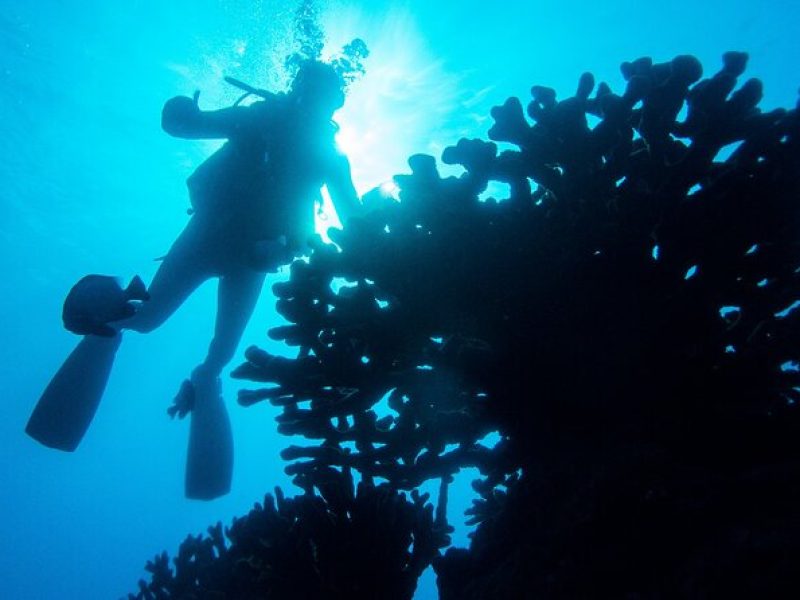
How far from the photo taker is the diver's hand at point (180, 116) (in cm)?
527

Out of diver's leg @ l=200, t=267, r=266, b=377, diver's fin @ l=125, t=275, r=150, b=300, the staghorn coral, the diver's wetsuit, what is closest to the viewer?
the staghorn coral

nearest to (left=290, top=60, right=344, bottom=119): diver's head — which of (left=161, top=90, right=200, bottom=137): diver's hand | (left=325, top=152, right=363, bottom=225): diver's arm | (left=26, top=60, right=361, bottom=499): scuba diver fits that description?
(left=26, top=60, right=361, bottom=499): scuba diver

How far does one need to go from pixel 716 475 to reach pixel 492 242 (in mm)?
1407

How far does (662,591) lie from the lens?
142cm

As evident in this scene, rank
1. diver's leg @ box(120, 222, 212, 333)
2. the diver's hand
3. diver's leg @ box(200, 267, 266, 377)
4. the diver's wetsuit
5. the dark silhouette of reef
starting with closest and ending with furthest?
1. the dark silhouette of reef
2. the diver's hand
3. the diver's wetsuit
4. diver's leg @ box(120, 222, 212, 333)
5. diver's leg @ box(200, 267, 266, 377)

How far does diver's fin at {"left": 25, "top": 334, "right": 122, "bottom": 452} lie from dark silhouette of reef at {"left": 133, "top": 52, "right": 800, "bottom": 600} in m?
3.47

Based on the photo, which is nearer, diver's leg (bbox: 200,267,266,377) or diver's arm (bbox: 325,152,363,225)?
diver's arm (bbox: 325,152,363,225)

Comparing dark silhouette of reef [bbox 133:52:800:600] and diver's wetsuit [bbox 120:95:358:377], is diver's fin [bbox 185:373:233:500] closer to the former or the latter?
diver's wetsuit [bbox 120:95:358:377]

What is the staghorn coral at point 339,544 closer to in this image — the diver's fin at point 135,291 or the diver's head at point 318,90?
the diver's fin at point 135,291

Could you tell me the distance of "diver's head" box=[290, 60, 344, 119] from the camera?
6070 mm

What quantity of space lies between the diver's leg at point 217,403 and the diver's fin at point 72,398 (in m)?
1.03

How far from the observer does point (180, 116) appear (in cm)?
526

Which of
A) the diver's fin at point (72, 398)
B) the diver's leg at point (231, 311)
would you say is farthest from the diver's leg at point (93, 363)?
the diver's leg at point (231, 311)

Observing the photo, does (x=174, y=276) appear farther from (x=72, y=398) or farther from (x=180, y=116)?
(x=180, y=116)
